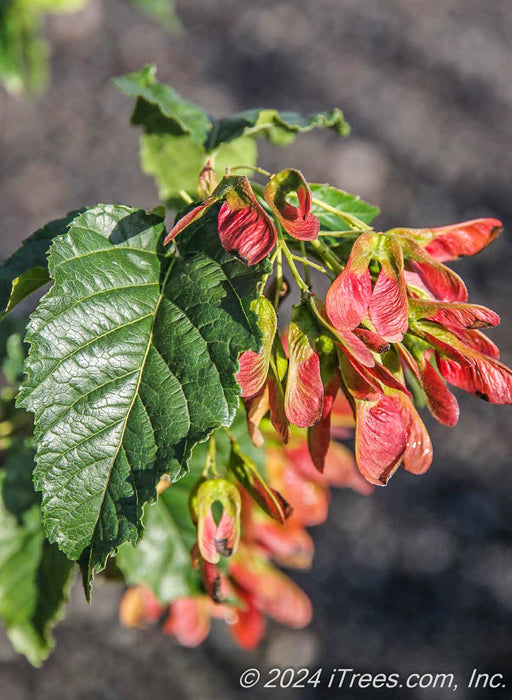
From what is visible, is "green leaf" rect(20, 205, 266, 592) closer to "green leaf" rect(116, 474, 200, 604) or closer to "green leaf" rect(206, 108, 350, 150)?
"green leaf" rect(206, 108, 350, 150)

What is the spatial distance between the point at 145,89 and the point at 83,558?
58 centimetres

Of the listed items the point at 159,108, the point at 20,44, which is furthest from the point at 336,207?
the point at 20,44

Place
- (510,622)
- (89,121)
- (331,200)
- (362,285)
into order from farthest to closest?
(89,121)
(510,622)
(331,200)
(362,285)

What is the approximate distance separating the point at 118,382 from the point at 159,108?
441 millimetres

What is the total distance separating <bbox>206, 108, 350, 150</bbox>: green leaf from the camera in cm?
87

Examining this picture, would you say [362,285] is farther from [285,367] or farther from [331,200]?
[331,200]

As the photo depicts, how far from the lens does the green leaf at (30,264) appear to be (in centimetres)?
74

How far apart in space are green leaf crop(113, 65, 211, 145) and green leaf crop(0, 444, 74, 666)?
486mm

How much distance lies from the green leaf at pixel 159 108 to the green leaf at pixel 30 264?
20 centimetres

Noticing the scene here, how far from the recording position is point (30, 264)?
0.79 m

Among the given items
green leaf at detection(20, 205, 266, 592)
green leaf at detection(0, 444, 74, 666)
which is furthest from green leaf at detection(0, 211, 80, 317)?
green leaf at detection(0, 444, 74, 666)

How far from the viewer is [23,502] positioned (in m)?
1.07

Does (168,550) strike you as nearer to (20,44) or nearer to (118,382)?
(118,382)

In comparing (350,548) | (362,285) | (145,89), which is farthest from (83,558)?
(350,548)
